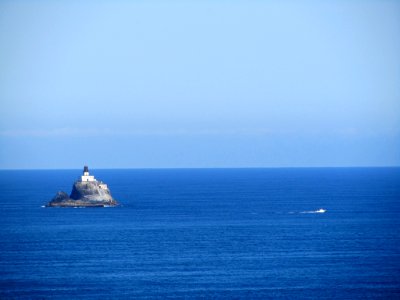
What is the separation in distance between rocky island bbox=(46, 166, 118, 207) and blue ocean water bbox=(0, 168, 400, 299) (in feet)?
10.6

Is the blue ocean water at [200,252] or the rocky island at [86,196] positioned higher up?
the rocky island at [86,196]

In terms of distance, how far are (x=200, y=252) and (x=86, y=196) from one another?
62818mm

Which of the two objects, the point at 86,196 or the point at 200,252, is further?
the point at 86,196

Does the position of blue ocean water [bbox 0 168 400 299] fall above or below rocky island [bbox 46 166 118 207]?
below

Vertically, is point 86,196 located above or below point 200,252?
above

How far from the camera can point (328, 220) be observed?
421 ft

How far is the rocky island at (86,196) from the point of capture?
5955 inches

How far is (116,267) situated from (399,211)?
7160cm

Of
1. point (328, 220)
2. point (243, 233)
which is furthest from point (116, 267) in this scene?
point (328, 220)

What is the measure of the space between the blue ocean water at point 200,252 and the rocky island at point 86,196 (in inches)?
127

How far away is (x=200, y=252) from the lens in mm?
92750

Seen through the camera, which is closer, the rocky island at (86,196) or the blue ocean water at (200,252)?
the blue ocean water at (200,252)

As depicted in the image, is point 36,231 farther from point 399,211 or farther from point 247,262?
point 399,211

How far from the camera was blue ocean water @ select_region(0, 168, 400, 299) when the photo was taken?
2840 inches
